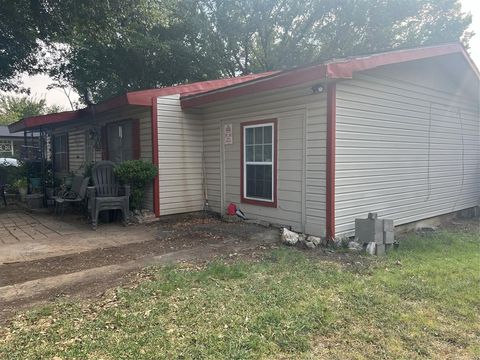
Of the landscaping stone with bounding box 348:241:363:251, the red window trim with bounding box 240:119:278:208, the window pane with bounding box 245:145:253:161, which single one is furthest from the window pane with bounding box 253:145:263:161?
the landscaping stone with bounding box 348:241:363:251

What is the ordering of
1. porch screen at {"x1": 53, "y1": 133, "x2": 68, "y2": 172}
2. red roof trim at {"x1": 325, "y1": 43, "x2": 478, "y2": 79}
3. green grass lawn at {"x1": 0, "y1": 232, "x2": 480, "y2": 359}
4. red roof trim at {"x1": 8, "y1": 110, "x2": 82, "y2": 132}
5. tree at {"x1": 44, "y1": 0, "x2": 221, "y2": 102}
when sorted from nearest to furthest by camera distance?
1. green grass lawn at {"x1": 0, "y1": 232, "x2": 480, "y2": 359}
2. red roof trim at {"x1": 325, "y1": 43, "x2": 478, "y2": 79}
3. red roof trim at {"x1": 8, "y1": 110, "x2": 82, "y2": 132}
4. porch screen at {"x1": 53, "y1": 133, "x2": 68, "y2": 172}
5. tree at {"x1": 44, "y1": 0, "x2": 221, "y2": 102}

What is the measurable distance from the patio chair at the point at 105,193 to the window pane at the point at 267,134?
282 cm

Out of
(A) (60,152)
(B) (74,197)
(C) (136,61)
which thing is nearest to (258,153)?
(B) (74,197)

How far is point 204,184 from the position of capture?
7969 millimetres

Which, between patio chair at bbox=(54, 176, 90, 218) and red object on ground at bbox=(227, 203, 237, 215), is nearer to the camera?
red object on ground at bbox=(227, 203, 237, 215)

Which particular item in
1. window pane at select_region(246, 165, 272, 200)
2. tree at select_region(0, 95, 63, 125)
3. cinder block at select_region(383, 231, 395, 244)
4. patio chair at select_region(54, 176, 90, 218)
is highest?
tree at select_region(0, 95, 63, 125)

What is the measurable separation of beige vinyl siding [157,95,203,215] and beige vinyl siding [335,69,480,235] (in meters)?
3.50

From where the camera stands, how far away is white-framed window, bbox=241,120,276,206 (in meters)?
6.36

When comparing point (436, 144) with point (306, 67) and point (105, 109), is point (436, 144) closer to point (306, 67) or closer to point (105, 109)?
point (306, 67)

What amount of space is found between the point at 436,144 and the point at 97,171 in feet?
23.5

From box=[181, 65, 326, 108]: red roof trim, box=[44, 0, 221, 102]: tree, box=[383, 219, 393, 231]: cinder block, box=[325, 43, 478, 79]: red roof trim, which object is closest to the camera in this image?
box=[325, 43, 478, 79]: red roof trim

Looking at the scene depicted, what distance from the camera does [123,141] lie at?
334 inches

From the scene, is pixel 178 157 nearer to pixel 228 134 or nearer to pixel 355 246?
pixel 228 134

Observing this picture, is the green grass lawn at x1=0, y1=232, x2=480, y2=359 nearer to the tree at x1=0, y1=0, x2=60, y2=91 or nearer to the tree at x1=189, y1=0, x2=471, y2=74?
the tree at x1=0, y1=0, x2=60, y2=91
